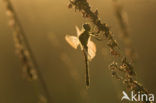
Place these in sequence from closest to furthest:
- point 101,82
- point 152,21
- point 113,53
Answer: point 113,53
point 152,21
point 101,82

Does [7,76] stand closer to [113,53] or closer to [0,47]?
[0,47]

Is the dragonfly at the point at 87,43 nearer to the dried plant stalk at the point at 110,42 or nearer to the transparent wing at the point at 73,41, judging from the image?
the transparent wing at the point at 73,41

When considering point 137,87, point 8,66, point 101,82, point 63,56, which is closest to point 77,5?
point 137,87

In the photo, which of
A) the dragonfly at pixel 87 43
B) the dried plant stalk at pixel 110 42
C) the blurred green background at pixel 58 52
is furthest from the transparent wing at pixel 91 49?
the blurred green background at pixel 58 52

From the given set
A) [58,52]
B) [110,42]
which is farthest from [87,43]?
[58,52]

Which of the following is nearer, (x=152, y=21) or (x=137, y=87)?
(x=137, y=87)

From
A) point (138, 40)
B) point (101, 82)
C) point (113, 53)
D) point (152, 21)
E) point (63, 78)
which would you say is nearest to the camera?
point (113, 53)

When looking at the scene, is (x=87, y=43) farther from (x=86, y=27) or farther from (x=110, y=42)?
(x=110, y=42)

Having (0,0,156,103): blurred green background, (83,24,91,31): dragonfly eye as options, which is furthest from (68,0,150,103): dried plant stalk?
(0,0,156,103): blurred green background
